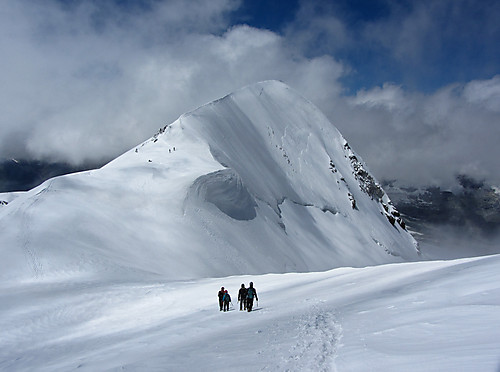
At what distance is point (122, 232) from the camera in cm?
3077

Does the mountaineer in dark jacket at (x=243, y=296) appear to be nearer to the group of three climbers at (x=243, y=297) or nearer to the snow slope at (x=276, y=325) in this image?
the group of three climbers at (x=243, y=297)

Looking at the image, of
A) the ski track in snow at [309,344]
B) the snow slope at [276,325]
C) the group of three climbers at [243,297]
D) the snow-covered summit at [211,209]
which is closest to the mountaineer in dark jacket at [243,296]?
the group of three climbers at [243,297]

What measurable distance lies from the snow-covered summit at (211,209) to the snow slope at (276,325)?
635 cm

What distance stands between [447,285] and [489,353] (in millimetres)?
5184

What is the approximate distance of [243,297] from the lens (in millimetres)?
14883

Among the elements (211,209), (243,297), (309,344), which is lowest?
(309,344)

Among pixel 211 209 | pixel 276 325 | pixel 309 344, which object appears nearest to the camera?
pixel 309 344

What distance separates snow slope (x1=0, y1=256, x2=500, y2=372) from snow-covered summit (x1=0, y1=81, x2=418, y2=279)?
20.8ft

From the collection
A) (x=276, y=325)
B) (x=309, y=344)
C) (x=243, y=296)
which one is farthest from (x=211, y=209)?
(x=309, y=344)

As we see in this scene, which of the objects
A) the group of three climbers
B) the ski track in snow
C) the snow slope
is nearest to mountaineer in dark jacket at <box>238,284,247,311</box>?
the group of three climbers

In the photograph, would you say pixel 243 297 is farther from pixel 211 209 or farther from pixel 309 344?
pixel 211 209

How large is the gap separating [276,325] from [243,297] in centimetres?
437

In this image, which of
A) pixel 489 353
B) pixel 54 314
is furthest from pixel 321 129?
pixel 489 353

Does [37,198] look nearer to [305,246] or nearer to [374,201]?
[305,246]
